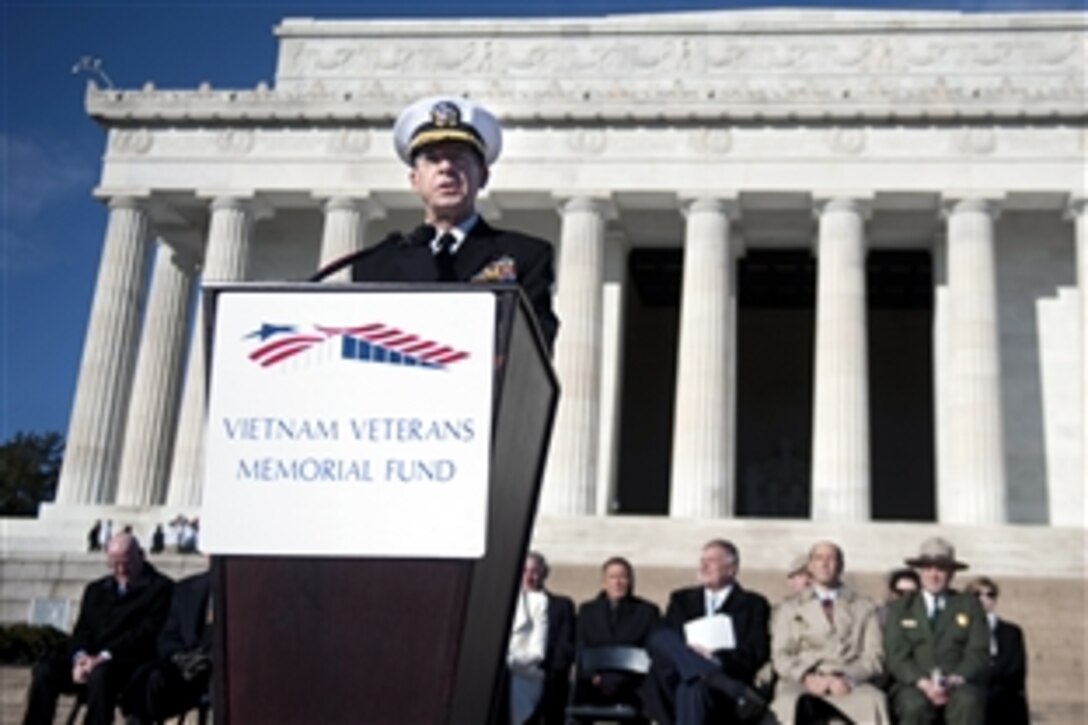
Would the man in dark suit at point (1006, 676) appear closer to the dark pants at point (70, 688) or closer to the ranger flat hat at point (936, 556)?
the ranger flat hat at point (936, 556)

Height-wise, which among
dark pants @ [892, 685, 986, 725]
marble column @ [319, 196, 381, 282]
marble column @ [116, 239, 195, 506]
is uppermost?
marble column @ [319, 196, 381, 282]

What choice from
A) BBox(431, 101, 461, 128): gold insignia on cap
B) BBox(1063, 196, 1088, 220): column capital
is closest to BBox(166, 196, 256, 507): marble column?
BBox(1063, 196, 1088, 220): column capital

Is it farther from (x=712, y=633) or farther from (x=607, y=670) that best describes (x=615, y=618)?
(x=712, y=633)

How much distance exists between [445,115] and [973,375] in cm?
4379

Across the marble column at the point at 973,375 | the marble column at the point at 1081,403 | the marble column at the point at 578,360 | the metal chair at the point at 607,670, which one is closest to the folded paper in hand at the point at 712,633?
the metal chair at the point at 607,670

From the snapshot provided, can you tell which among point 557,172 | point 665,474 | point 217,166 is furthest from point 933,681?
point 665,474

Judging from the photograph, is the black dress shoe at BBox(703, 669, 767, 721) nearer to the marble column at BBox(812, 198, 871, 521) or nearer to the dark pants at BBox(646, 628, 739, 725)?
the dark pants at BBox(646, 628, 739, 725)

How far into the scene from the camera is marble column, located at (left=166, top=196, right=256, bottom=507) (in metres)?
49.2

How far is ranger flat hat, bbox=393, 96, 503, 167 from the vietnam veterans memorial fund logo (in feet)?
4.07

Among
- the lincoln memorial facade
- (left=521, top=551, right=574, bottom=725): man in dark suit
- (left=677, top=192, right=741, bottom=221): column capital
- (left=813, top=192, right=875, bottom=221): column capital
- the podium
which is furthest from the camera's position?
(left=677, top=192, right=741, bottom=221): column capital

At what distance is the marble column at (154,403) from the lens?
49.9m

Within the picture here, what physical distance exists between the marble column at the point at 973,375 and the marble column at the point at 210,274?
26133 millimetres

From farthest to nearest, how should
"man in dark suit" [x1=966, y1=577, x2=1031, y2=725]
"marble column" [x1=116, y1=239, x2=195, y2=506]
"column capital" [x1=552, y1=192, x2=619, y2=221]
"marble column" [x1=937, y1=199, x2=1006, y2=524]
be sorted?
"marble column" [x1=116, y1=239, x2=195, y2=506] < "column capital" [x1=552, y1=192, x2=619, y2=221] < "marble column" [x1=937, y1=199, x2=1006, y2=524] < "man in dark suit" [x1=966, y1=577, x2=1031, y2=725]

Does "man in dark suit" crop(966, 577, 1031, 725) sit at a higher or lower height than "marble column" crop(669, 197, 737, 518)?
lower
